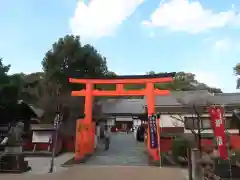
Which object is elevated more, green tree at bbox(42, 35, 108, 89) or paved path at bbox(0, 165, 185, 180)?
green tree at bbox(42, 35, 108, 89)

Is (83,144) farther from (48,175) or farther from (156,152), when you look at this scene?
(48,175)

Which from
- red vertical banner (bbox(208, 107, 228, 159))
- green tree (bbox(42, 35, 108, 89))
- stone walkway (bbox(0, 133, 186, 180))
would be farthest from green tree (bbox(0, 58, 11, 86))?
red vertical banner (bbox(208, 107, 228, 159))

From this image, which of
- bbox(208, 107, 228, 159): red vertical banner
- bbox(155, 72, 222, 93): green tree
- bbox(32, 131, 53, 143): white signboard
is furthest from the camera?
bbox(155, 72, 222, 93): green tree

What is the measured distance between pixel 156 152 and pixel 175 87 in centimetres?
4206

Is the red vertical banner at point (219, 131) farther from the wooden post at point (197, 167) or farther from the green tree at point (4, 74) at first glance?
the green tree at point (4, 74)

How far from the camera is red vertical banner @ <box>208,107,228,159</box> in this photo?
34.6 ft

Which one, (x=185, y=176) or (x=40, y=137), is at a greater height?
(x=40, y=137)

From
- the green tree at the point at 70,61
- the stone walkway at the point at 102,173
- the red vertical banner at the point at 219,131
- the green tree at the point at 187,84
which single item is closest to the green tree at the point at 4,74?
the stone walkway at the point at 102,173

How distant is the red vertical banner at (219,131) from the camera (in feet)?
34.6

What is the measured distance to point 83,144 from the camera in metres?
19.8

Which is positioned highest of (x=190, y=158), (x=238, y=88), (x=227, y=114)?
(x=238, y=88)

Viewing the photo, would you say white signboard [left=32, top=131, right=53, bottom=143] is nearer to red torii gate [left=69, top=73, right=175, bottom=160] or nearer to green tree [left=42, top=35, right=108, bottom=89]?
red torii gate [left=69, top=73, right=175, bottom=160]

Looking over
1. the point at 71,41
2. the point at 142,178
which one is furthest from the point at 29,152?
the point at 71,41

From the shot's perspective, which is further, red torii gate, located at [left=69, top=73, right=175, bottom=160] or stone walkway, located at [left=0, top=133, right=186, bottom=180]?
red torii gate, located at [left=69, top=73, right=175, bottom=160]
